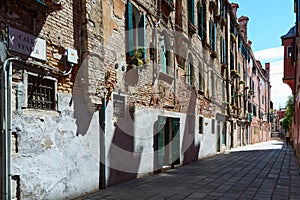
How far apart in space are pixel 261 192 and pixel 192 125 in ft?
21.7

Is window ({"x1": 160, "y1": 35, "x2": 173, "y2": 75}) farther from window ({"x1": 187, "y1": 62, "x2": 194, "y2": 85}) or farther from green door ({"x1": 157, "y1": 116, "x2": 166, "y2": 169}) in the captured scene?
window ({"x1": 187, "y1": 62, "x2": 194, "y2": 85})

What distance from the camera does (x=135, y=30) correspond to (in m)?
8.98

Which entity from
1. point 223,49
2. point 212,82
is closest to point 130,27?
point 212,82

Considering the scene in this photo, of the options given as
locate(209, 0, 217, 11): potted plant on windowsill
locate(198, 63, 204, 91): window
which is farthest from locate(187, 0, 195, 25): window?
locate(209, 0, 217, 11): potted plant on windowsill

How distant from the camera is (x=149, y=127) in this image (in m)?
9.38

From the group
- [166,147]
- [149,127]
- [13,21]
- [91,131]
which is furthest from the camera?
[166,147]

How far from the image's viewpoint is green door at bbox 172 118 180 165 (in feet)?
37.2

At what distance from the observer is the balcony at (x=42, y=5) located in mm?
5278

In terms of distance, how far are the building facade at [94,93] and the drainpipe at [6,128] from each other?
0.01 meters

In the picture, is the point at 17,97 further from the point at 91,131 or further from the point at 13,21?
the point at 91,131

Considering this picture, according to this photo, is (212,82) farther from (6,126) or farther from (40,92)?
(6,126)

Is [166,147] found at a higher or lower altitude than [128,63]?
lower

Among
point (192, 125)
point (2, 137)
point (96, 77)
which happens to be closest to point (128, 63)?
point (96, 77)

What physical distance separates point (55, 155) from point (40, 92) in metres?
1.13
